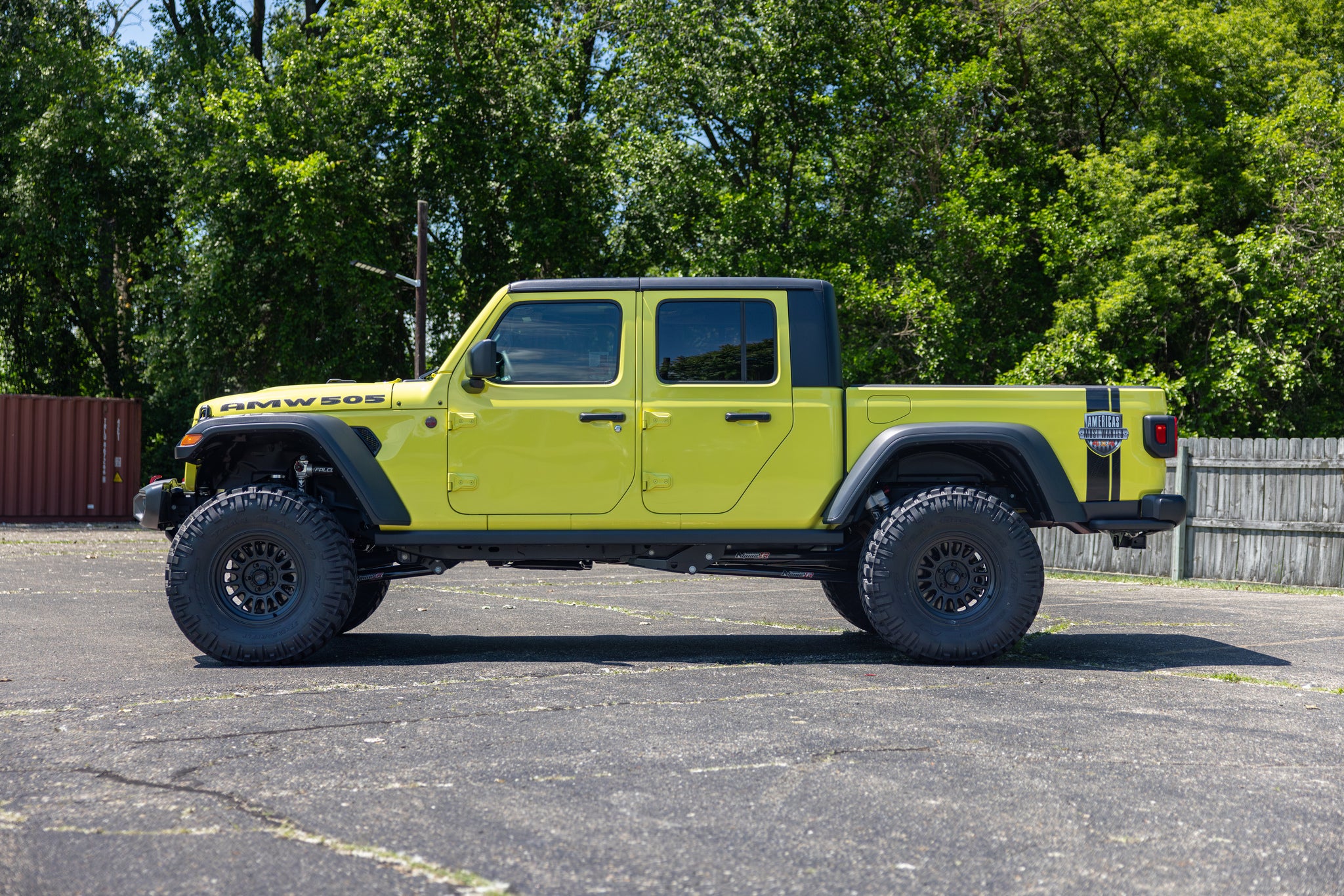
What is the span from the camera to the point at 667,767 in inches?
A: 177

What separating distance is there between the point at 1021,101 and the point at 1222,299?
6.89m

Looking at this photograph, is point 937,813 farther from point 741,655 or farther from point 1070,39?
point 1070,39

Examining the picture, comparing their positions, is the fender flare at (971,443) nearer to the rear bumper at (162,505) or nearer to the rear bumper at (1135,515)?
the rear bumper at (1135,515)

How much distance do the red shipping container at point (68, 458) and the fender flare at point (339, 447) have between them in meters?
21.2

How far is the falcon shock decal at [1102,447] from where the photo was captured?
707cm

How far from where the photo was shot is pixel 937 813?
154 inches

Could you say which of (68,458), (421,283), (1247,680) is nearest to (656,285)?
(1247,680)

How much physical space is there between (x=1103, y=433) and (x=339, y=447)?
4465 mm

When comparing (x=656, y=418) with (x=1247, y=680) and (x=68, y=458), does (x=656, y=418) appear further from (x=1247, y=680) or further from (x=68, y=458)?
(x=68, y=458)

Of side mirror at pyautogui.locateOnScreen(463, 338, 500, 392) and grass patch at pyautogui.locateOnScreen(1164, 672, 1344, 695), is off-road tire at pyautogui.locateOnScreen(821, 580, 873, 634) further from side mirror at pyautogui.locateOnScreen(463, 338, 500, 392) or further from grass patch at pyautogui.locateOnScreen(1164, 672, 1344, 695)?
side mirror at pyautogui.locateOnScreen(463, 338, 500, 392)

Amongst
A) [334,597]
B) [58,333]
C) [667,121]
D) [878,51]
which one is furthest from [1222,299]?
[58,333]

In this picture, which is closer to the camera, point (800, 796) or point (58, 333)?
point (800, 796)

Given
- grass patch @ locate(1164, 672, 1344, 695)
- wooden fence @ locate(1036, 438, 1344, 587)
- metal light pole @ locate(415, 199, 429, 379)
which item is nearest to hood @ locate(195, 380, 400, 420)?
grass patch @ locate(1164, 672, 1344, 695)

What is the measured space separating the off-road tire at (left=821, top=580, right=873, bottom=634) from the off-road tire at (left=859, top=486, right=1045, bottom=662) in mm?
1405
